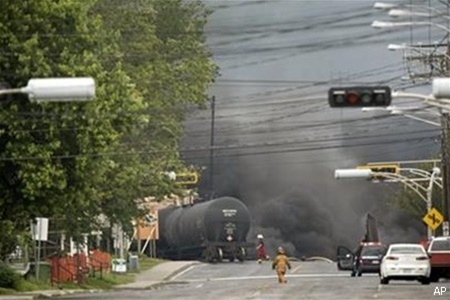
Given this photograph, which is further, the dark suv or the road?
the dark suv

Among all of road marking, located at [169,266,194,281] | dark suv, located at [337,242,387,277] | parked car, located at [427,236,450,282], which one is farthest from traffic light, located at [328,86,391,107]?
road marking, located at [169,266,194,281]

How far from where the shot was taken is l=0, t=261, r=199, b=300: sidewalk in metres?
56.6

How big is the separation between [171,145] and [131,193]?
7.40 meters

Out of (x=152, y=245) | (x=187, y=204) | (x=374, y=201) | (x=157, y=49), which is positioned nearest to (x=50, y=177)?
(x=157, y=49)

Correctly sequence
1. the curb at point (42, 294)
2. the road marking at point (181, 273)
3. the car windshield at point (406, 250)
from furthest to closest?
the road marking at point (181, 273)
the car windshield at point (406, 250)
the curb at point (42, 294)

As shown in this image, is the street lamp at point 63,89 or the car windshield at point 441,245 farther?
the car windshield at point 441,245

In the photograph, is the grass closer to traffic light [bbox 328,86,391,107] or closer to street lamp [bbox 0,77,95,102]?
traffic light [bbox 328,86,391,107]

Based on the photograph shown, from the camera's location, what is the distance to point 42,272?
66062 millimetres

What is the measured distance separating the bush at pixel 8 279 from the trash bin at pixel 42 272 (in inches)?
166

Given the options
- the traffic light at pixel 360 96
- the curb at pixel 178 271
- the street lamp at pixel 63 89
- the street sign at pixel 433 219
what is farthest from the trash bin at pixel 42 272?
the street lamp at pixel 63 89

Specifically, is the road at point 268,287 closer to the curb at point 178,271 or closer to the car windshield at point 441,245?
the curb at point 178,271

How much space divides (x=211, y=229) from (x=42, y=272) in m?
20.9

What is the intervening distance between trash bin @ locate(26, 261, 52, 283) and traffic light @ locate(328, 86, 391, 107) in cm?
2946

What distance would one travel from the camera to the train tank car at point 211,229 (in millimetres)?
85938
